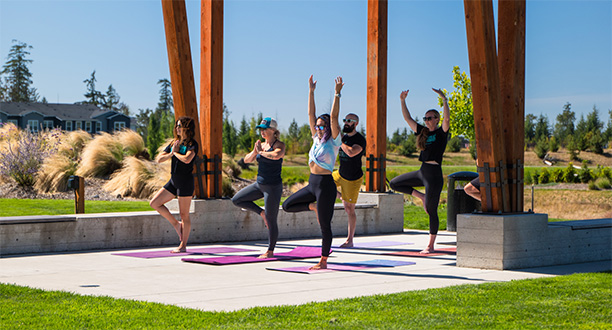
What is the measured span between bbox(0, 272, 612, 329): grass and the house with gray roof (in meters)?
63.0

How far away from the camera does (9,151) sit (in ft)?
73.2

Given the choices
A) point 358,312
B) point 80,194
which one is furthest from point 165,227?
point 358,312

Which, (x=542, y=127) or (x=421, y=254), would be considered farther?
(x=542, y=127)

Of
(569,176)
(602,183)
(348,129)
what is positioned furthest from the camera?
(569,176)

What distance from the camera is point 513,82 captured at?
31.5 ft

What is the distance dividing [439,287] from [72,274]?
408cm

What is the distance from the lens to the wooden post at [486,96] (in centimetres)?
908

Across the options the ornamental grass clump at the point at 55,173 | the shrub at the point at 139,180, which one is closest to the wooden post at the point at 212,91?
the shrub at the point at 139,180

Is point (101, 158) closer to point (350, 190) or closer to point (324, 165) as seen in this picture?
point (350, 190)

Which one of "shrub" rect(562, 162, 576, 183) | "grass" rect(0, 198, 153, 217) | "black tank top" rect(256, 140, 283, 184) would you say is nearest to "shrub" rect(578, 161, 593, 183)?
"shrub" rect(562, 162, 576, 183)

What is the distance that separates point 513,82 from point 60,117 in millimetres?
64603

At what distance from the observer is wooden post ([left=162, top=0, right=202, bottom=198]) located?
39.5ft

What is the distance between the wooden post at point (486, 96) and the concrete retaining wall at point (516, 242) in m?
0.30

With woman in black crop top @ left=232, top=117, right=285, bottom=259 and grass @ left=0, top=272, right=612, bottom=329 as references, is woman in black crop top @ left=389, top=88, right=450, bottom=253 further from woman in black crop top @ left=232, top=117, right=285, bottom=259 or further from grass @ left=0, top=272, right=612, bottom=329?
grass @ left=0, top=272, right=612, bottom=329
